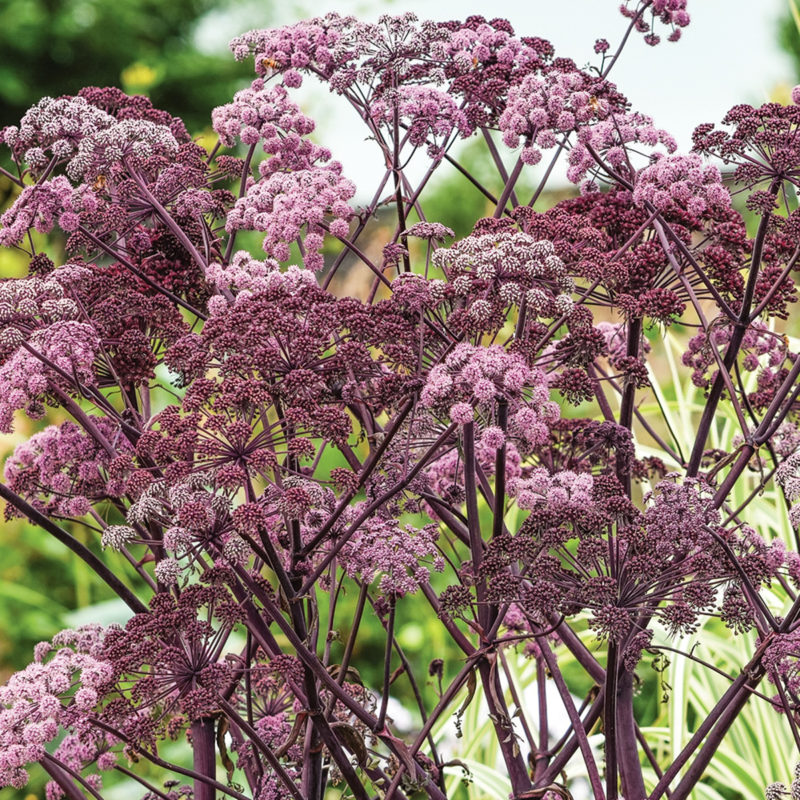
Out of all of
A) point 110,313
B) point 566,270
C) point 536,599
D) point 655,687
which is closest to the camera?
point 536,599

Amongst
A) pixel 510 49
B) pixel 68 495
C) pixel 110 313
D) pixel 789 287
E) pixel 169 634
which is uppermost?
pixel 510 49

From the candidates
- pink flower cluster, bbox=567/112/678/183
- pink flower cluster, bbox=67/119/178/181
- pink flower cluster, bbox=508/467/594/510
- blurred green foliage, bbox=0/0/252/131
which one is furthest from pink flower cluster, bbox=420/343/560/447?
blurred green foliage, bbox=0/0/252/131

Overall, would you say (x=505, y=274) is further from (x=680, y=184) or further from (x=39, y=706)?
(x=39, y=706)

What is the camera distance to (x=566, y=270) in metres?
1.59

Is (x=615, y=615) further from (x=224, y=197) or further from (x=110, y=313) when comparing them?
(x=224, y=197)

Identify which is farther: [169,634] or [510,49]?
[510,49]

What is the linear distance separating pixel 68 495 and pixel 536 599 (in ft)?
2.55

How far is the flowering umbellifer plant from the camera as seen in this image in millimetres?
1444

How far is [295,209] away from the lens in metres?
1.74

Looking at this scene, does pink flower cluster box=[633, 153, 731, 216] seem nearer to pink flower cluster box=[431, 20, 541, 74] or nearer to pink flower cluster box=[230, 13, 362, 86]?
pink flower cluster box=[431, 20, 541, 74]

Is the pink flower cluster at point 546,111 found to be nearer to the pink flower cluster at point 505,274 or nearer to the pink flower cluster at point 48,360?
the pink flower cluster at point 505,274

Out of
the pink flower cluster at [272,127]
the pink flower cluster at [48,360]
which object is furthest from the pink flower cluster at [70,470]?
the pink flower cluster at [272,127]

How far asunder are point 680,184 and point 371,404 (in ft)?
1.88

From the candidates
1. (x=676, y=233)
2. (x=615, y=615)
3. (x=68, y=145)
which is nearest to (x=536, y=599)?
(x=615, y=615)
